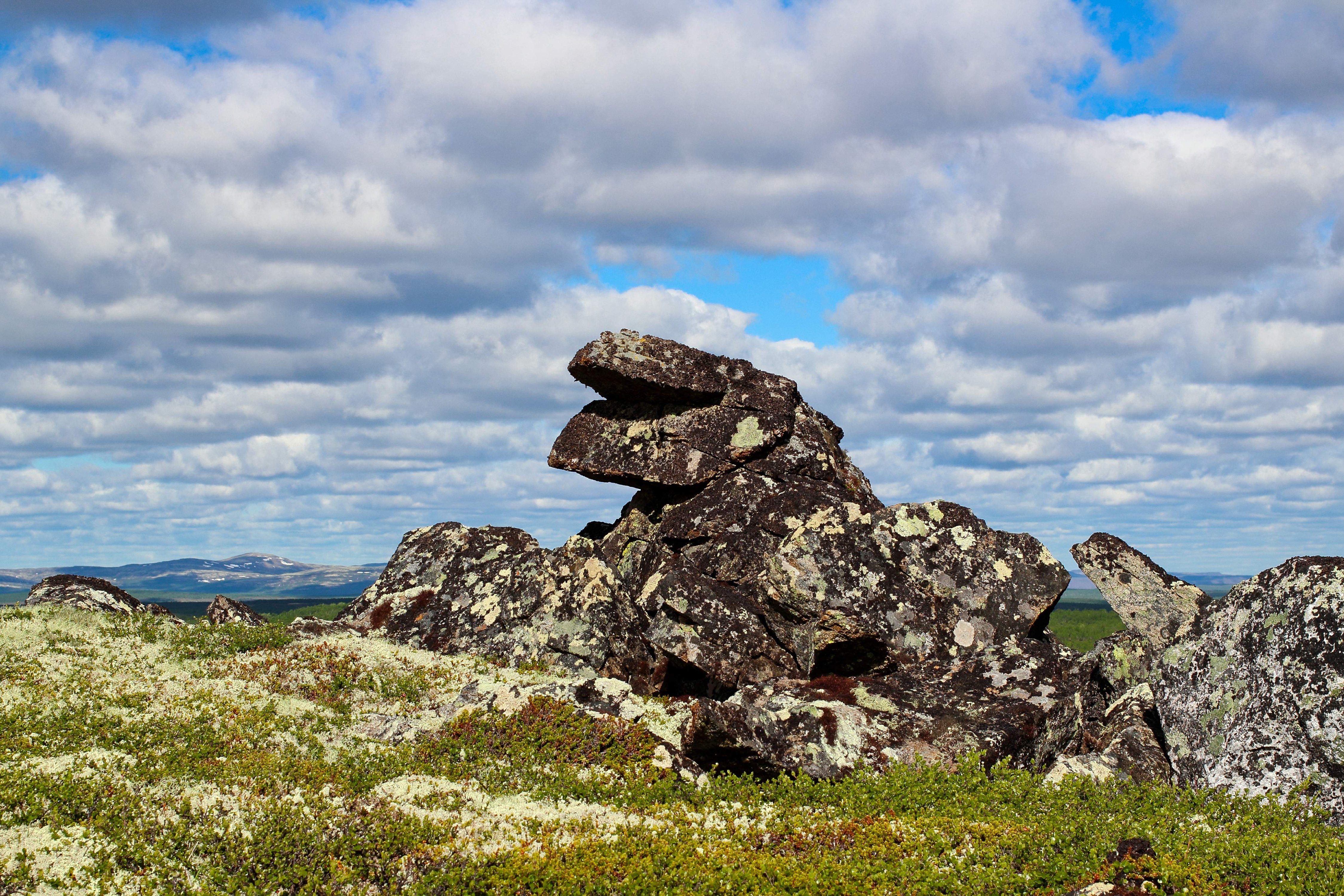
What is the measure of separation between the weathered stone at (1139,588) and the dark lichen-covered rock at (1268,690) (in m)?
3.11

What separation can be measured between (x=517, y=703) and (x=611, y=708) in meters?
1.84

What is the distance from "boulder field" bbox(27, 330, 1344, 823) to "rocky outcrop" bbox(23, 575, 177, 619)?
0.14 metres

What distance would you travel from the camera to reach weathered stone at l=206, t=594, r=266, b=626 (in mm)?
28391

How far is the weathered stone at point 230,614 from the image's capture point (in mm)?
28391

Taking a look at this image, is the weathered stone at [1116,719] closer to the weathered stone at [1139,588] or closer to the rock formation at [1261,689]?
the rock formation at [1261,689]

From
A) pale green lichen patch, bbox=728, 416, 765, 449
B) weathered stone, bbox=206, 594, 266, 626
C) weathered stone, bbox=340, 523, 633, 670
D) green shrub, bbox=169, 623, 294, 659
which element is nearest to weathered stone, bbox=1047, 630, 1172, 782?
pale green lichen patch, bbox=728, 416, 765, 449

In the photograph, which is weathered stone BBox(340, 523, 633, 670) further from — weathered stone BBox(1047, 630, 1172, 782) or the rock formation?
the rock formation

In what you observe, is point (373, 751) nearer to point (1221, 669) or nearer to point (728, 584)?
point (728, 584)

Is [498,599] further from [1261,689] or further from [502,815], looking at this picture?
[1261,689]

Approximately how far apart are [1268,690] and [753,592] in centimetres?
1038

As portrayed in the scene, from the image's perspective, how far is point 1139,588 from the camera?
73.4 ft

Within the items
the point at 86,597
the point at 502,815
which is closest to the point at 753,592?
the point at 502,815

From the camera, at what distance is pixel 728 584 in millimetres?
23625

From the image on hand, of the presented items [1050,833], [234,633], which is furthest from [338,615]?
[1050,833]
